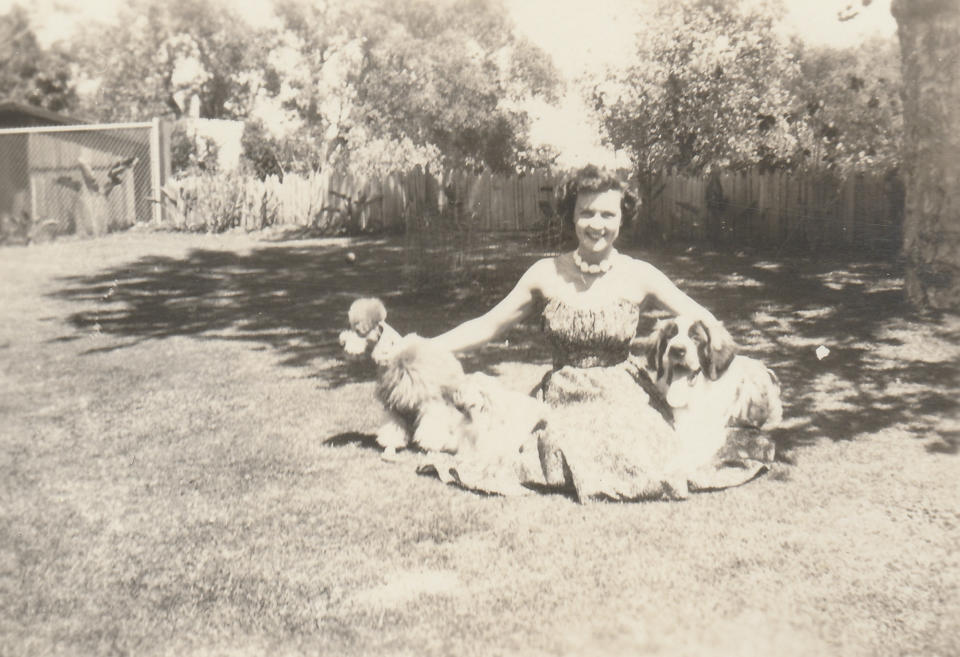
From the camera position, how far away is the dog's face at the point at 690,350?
4.39 m

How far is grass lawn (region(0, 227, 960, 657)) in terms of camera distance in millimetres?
3160

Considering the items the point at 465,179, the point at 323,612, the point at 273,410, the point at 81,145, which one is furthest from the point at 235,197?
the point at 323,612

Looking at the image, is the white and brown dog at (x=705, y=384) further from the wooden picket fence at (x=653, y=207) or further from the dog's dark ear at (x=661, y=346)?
the wooden picket fence at (x=653, y=207)

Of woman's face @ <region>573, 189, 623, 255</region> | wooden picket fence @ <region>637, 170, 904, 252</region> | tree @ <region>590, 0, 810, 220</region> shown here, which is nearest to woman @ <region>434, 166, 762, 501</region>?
woman's face @ <region>573, 189, 623, 255</region>

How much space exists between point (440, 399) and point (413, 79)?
63.9 feet

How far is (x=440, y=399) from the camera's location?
4984mm

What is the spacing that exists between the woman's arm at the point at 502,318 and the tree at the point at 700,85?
543 inches

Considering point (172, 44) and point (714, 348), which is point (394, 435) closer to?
point (714, 348)

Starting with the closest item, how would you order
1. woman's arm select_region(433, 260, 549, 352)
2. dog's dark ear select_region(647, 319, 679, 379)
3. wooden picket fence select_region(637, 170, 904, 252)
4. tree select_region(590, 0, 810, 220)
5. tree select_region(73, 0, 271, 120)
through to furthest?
dog's dark ear select_region(647, 319, 679, 379)
woman's arm select_region(433, 260, 549, 352)
wooden picket fence select_region(637, 170, 904, 252)
tree select_region(73, 0, 271, 120)
tree select_region(590, 0, 810, 220)

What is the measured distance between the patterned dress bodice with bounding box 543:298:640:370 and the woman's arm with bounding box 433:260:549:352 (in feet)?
0.43

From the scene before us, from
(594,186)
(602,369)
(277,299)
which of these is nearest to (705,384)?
(602,369)

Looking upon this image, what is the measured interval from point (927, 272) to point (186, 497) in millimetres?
7750

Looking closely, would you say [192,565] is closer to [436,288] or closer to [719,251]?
[436,288]

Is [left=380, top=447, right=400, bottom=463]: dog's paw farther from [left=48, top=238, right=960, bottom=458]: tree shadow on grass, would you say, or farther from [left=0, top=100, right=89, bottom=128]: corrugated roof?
[left=0, top=100, right=89, bottom=128]: corrugated roof
